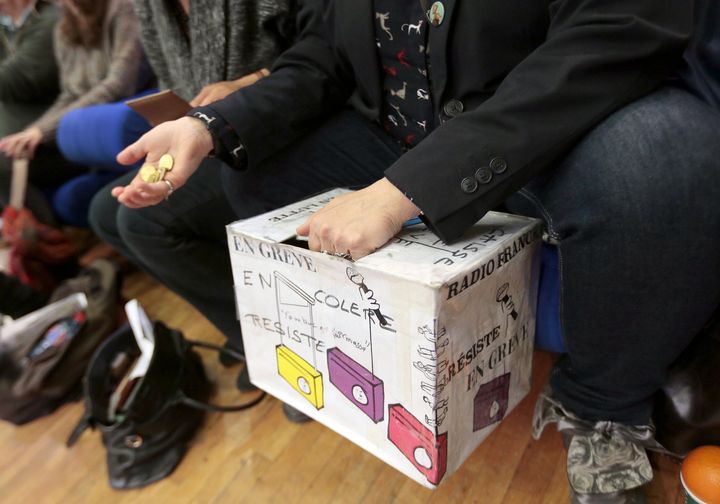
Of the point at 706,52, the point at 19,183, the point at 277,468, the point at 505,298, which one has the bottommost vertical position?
the point at 277,468

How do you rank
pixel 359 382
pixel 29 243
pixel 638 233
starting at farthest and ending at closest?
pixel 29 243 < pixel 359 382 < pixel 638 233

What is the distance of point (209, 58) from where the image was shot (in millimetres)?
926

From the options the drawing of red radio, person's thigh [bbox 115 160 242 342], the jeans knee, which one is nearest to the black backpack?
person's thigh [bbox 115 160 242 342]

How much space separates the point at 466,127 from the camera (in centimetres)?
47

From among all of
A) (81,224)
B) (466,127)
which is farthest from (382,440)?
(81,224)

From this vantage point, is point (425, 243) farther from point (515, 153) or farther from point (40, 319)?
point (40, 319)

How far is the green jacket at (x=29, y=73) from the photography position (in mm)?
1479

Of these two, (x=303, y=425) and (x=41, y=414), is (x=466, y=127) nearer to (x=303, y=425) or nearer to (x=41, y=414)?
(x=303, y=425)

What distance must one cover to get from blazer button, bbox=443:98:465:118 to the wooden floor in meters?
0.48

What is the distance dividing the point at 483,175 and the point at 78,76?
4.52 ft

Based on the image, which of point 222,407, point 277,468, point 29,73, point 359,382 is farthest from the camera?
point 29,73

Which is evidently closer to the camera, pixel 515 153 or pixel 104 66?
pixel 515 153

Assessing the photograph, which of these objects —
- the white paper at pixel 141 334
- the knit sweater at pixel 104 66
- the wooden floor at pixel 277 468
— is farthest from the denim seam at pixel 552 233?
the knit sweater at pixel 104 66

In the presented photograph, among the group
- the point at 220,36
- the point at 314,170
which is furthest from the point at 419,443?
the point at 220,36
